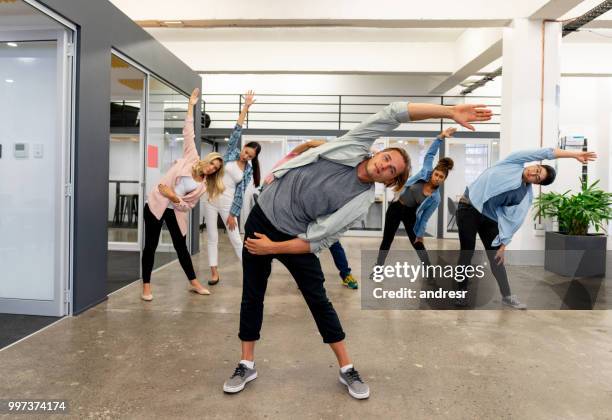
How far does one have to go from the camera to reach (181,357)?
8.87 feet

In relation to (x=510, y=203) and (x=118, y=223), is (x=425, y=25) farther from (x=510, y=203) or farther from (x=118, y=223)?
(x=118, y=223)

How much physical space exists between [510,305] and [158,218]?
132 inches

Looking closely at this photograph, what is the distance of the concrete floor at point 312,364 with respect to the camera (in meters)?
2.13

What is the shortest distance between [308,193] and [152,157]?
3.61 metres

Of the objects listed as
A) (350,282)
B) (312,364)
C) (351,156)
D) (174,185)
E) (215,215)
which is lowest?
(312,364)

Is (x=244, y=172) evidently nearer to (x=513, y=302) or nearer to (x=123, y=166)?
(x=513, y=302)

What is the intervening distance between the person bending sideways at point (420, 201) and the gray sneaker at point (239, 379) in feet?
9.14

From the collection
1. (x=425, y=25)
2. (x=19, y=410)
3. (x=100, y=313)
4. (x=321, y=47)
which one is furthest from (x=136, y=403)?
(x=321, y=47)

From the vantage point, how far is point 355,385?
224cm

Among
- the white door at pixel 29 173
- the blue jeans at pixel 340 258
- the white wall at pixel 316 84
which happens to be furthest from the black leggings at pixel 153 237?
the white wall at pixel 316 84

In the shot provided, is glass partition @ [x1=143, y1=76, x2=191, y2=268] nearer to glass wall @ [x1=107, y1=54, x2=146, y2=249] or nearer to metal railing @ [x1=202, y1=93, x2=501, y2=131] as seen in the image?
glass wall @ [x1=107, y1=54, x2=146, y2=249]

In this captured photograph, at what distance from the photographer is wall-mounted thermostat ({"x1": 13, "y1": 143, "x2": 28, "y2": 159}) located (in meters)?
3.53

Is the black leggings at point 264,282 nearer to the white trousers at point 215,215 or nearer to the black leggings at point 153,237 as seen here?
the black leggings at point 153,237

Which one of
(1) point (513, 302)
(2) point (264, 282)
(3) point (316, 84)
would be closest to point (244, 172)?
(2) point (264, 282)
